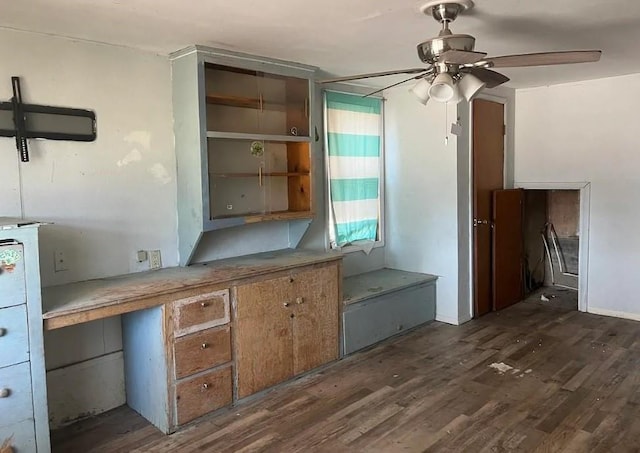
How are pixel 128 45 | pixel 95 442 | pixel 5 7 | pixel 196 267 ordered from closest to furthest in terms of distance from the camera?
pixel 5 7 → pixel 95 442 → pixel 128 45 → pixel 196 267

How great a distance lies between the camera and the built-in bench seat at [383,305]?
3980mm

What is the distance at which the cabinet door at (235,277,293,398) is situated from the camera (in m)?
3.17

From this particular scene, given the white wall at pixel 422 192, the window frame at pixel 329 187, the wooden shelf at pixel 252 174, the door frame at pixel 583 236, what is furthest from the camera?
the door frame at pixel 583 236

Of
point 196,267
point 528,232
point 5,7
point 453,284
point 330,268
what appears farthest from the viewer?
point 528,232

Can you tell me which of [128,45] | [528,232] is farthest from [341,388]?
[528,232]

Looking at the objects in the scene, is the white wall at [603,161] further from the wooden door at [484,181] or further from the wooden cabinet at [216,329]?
the wooden cabinet at [216,329]

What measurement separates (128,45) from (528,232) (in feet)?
16.0

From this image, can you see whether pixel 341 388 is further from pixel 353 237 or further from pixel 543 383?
pixel 353 237

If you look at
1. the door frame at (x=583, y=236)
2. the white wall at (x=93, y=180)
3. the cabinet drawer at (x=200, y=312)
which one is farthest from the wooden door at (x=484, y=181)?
the white wall at (x=93, y=180)

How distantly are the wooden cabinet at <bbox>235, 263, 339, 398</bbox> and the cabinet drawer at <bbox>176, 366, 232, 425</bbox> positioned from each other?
0.11 m

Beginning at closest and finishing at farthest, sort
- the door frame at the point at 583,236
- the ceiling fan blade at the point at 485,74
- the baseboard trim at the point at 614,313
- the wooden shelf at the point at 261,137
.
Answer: the ceiling fan blade at the point at 485,74
the wooden shelf at the point at 261,137
the baseboard trim at the point at 614,313
the door frame at the point at 583,236

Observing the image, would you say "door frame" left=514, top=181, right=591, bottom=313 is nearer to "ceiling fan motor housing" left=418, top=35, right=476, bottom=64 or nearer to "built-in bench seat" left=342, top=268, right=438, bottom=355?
"built-in bench seat" left=342, top=268, right=438, bottom=355

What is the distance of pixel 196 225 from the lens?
3.27m

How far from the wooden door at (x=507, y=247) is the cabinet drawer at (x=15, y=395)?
4.11 meters
